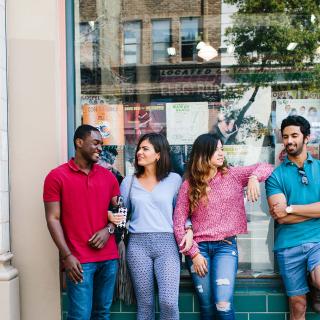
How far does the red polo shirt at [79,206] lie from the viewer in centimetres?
420

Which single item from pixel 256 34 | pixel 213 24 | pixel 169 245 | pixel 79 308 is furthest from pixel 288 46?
pixel 79 308

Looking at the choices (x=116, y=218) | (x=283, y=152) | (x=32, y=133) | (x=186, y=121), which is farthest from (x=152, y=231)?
(x=283, y=152)

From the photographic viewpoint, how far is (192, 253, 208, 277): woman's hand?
4281 mm

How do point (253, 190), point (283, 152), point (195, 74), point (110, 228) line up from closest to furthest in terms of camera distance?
point (253, 190) → point (110, 228) → point (283, 152) → point (195, 74)

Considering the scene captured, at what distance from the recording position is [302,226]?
451 centimetres

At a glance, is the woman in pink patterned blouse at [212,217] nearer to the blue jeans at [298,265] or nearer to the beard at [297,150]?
the beard at [297,150]

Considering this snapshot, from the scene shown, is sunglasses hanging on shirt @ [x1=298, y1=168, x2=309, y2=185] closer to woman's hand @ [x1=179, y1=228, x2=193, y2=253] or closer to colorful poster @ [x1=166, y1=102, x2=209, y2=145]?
woman's hand @ [x1=179, y1=228, x2=193, y2=253]

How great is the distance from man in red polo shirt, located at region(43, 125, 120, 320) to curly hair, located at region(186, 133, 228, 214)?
26.4 inches

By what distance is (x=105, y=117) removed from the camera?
5.46m

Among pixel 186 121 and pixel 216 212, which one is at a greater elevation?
Result: pixel 186 121

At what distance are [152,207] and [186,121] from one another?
1.35 m

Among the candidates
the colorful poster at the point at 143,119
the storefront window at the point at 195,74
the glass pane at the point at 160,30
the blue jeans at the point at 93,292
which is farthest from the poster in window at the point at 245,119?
the blue jeans at the point at 93,292

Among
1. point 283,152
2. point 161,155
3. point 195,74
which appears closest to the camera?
point 161,155

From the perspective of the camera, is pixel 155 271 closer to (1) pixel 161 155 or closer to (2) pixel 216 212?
(2) pixel 216 212
